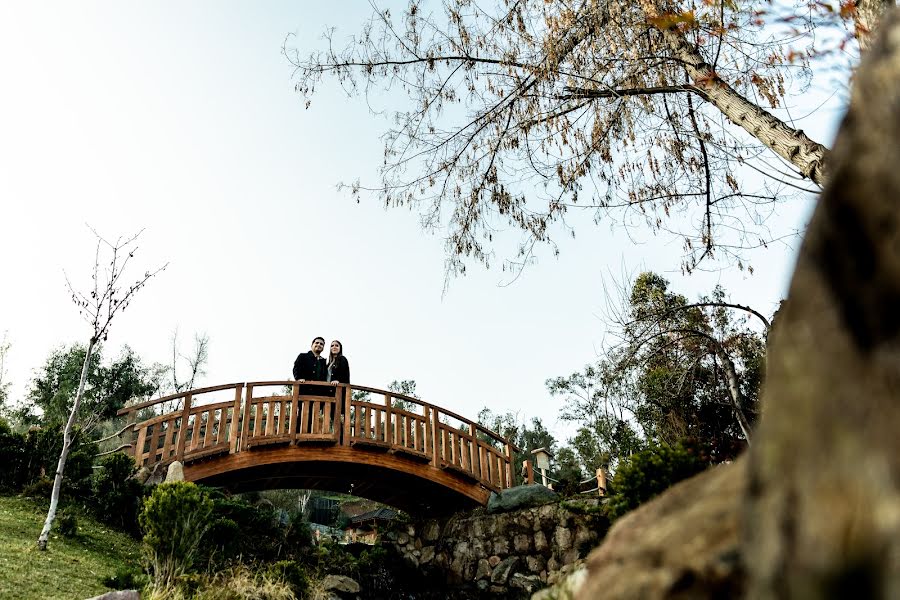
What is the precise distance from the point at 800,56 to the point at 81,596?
7967mm

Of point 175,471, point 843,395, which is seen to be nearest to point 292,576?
point 175,471

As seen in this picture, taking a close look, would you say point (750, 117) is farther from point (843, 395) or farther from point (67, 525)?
point (67, 525)

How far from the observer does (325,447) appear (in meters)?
9.97

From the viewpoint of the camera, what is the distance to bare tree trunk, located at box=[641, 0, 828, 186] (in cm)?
411

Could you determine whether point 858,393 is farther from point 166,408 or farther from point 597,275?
point 166,408

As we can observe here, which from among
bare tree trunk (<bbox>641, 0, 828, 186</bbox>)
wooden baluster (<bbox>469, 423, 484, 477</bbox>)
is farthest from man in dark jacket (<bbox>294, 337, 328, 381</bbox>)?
bare tree trunk (<bbox>641, 0, 828, 186</bbox>)

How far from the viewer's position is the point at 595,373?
866 inches

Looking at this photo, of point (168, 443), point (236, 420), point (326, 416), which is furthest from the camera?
point (326, 416)

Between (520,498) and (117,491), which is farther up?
(117,491)

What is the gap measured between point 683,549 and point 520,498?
9920 mm

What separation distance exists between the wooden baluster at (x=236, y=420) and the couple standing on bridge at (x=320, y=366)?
117cm

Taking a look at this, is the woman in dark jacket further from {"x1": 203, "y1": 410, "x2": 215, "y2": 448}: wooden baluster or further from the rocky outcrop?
the rocky outcrop

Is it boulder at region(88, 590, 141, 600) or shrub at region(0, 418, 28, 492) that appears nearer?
boulder at region(88, 590, 141, 600)

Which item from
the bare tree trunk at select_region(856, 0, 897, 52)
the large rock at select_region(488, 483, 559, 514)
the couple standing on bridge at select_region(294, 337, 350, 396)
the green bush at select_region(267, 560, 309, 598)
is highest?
the bare tree trunk at select_region(856, 0, 897, 52)
